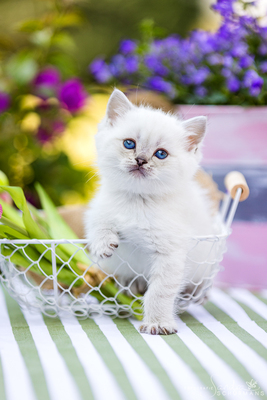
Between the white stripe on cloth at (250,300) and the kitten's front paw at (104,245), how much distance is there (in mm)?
368

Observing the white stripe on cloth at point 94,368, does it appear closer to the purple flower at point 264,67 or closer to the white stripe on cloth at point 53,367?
the white stripe on cloth at point 53,367


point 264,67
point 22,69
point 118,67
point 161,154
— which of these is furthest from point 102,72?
point 161,154

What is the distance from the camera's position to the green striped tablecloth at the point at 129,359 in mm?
522

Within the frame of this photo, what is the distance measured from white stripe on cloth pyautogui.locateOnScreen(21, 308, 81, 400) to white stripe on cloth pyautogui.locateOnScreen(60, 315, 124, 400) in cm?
3

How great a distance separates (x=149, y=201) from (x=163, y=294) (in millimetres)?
167

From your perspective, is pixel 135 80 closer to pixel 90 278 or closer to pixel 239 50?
pixel 239 50

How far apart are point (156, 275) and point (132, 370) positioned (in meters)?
0.19

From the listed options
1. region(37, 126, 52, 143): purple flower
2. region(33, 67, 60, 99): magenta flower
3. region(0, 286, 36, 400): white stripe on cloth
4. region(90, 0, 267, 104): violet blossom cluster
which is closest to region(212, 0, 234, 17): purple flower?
region(90, 0, 267, 104): violet blossom cluster

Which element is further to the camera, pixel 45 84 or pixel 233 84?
pixel 45 84

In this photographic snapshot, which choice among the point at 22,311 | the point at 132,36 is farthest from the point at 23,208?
the point at 132,36

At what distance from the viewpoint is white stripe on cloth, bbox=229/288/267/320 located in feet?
2.89

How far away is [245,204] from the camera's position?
1104mm

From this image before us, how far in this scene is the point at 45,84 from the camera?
154cm

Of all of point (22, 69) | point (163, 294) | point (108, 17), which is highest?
point (108, 17)
